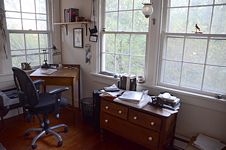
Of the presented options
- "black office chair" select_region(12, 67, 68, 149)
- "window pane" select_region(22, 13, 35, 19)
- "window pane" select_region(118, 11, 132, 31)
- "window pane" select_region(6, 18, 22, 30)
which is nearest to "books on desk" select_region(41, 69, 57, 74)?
"black office chair" select_region(12, 67, 68, 149)

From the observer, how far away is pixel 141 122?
1.99 metres

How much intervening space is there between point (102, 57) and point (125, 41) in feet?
1.75

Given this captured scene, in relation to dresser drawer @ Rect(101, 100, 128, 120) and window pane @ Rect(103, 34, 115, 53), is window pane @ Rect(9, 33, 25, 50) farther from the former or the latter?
dresser drawer @ Rect(101, 100, 128, 120)

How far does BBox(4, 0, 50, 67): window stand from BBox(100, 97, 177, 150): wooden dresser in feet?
5.69

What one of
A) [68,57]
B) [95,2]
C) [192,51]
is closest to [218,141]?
[192,51]

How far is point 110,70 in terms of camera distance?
117 inches

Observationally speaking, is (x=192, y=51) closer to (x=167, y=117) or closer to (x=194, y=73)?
(x=194, y=73)

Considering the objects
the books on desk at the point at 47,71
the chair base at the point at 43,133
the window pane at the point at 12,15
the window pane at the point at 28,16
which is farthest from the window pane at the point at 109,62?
the window pane at the point at 12,15

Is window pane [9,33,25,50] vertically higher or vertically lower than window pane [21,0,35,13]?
lower

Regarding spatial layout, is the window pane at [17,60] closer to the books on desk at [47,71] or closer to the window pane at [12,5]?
the books on desk at [47,71]

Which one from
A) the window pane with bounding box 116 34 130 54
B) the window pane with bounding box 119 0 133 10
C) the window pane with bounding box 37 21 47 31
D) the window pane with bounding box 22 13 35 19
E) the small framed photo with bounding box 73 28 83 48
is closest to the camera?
the window pane with bounding box 119 0 133 10

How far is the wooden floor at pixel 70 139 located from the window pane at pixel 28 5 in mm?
1847

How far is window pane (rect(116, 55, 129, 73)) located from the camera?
2.72 meters

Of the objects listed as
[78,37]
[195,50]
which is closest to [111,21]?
[78,37]
